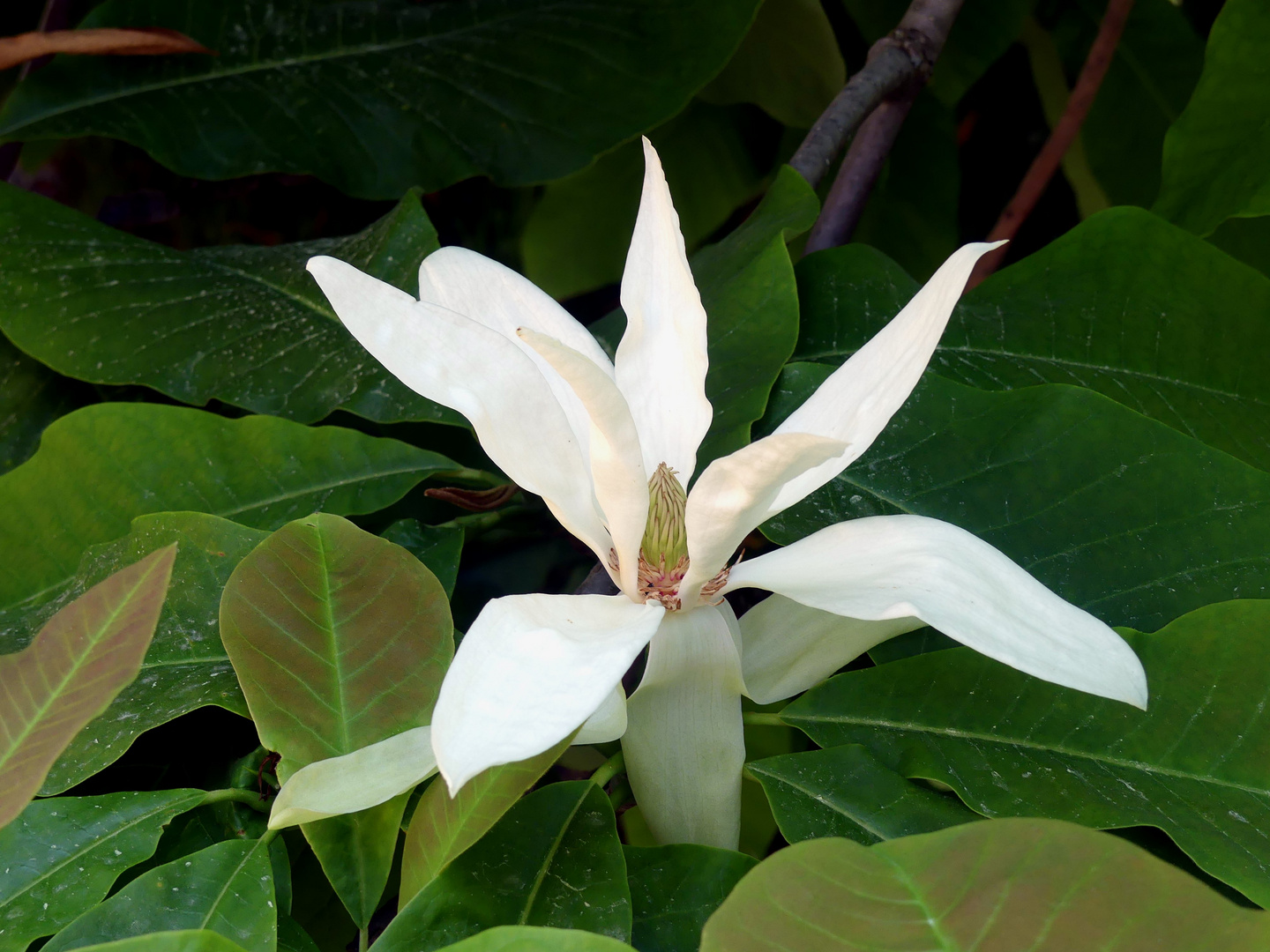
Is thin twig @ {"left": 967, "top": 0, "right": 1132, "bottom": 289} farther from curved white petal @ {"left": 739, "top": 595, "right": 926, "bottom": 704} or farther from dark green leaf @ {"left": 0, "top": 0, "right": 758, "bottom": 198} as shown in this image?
curved white petal @ {"left": 739, "top": 595, "right": 926, "bottom": 704}

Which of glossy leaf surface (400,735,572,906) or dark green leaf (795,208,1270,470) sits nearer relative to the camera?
glossy leaf surface (400,735,572,906)

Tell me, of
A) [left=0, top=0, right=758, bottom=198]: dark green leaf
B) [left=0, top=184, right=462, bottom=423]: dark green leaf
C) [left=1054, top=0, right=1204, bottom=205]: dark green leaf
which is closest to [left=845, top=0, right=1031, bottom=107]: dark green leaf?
[left=1054, top=0, right=1204, bottom=205]: dark green leaf

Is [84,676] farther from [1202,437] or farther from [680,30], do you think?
[680,30]

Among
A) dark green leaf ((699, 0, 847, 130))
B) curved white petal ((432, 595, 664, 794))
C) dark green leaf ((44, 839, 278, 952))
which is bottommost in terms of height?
dark green leaf ((44, 839, 278, 952))

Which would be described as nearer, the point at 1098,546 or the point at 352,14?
the point at 1098,546

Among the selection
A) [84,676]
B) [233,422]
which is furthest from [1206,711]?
[233,422]

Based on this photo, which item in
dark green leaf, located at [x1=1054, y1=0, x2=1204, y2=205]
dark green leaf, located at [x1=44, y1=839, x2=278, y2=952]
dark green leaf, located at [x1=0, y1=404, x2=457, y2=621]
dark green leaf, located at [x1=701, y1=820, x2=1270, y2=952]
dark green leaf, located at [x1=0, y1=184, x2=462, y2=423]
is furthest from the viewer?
dark green leaf, located at [x1=1054, y1=0, x2=1204, y2=205]
